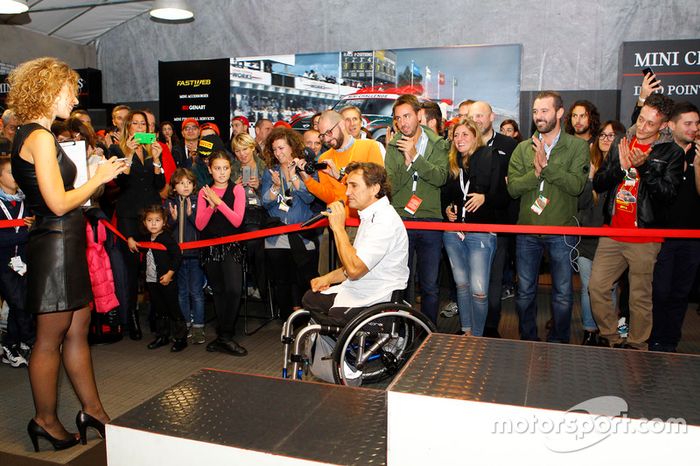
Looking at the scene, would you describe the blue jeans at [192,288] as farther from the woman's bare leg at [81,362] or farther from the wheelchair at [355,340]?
the woman's bare leg at [81,362]

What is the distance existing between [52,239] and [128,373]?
1627 mm

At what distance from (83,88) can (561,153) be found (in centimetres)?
838

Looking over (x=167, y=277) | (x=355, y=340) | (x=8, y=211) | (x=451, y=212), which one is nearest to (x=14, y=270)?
(x=8, y=211)

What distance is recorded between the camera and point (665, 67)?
684 cm

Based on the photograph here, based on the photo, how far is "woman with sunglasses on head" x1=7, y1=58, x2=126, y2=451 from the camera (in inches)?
98.0

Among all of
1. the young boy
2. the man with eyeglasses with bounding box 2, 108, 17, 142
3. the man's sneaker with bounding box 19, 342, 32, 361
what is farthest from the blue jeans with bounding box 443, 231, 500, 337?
the man with eyeglasses with bounding box 2, 108, 17, 142

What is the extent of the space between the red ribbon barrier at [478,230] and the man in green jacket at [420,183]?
0.12m

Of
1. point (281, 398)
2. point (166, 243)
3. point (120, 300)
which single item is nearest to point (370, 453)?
point (281, 398)

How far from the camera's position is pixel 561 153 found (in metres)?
3.82

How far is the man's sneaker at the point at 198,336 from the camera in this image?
4.59m

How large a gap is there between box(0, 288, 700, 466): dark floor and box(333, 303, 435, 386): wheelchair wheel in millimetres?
868

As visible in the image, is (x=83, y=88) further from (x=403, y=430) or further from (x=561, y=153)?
(x=403, y=430)

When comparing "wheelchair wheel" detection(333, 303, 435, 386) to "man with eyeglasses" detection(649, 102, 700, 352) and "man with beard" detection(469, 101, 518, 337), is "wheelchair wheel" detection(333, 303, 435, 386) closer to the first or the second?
"man with beard" detection(469, 101, 518, 337)

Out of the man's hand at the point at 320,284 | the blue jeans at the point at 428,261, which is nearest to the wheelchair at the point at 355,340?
the man's hand at the point at 320,284
